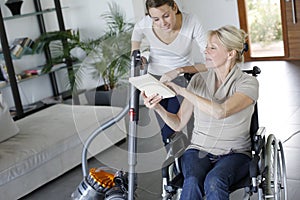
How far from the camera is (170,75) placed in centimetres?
210

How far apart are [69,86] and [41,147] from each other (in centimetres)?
205

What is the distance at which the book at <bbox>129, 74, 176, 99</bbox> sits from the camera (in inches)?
73.8

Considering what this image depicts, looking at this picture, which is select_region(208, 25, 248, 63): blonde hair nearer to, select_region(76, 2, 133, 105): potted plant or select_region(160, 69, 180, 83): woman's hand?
select_region(160, 69, 180, 83): woman's hand

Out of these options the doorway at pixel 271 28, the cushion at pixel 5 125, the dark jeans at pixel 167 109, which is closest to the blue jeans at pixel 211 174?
the dark jeans at pixel 167 109

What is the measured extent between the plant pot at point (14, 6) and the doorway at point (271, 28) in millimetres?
2682

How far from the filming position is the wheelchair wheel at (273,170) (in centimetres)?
207

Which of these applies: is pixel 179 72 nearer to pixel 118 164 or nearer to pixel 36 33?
pixel 118 164

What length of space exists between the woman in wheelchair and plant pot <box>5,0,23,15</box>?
3024mm

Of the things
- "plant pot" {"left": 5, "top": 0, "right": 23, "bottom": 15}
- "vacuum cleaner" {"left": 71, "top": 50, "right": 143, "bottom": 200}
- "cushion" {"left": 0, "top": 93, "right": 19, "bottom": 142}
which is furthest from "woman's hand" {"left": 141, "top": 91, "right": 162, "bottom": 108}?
"plant pot" {"left": 5, "top": 0, "right": 23, "bottom": 15}

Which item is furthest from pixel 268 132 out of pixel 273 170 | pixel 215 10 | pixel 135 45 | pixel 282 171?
pixel 215 10

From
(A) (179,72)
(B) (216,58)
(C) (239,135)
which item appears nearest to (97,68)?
(A) (179,72)

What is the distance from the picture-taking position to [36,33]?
5160 millimetres

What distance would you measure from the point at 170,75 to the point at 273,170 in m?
0.66

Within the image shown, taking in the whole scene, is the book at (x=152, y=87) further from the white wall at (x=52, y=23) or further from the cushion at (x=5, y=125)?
the white wall at (x=52, y=23)
